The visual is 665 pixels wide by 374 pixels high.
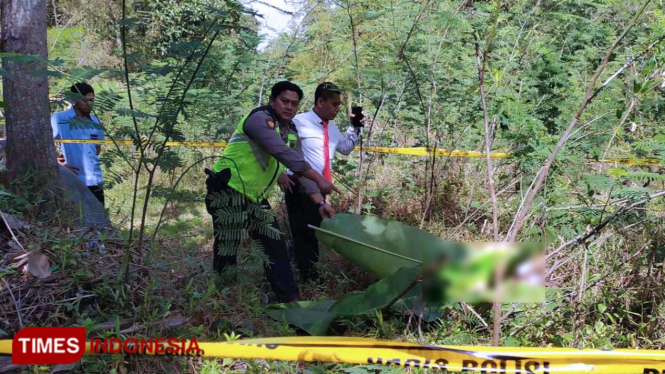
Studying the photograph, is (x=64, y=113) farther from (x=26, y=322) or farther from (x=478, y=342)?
(x=478, y=342)

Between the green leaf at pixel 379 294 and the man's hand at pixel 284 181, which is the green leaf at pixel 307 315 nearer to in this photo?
the green leaf at pixel 379 294

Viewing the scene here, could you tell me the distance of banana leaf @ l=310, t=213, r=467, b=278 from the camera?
9.94 feet

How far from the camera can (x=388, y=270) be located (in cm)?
332

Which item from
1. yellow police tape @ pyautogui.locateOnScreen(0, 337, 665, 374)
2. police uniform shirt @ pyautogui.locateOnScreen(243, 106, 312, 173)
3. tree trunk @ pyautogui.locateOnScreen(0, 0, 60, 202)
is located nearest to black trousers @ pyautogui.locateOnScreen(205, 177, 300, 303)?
police uniform shirt @ pyautogui.locateOnScreen(243, 106, 312, 173)

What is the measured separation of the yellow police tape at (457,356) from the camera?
7.88ft

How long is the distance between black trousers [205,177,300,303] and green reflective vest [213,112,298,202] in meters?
0.07

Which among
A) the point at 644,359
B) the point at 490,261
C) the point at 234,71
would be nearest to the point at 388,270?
the point at 644,359

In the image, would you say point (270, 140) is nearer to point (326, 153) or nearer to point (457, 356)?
point (326, 153)

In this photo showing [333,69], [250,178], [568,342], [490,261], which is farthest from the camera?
[333,69]

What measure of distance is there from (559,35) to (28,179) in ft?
16.7

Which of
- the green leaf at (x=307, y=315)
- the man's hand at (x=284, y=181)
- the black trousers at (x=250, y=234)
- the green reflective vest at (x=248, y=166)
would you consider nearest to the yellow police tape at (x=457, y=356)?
the green leaf at (x=307, y=315)

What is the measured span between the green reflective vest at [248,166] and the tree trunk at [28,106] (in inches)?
50.9

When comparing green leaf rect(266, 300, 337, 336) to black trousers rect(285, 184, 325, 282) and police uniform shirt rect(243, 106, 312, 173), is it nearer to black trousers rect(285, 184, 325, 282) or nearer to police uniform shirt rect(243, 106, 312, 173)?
black trousers rect(285, 184, 325, 282)

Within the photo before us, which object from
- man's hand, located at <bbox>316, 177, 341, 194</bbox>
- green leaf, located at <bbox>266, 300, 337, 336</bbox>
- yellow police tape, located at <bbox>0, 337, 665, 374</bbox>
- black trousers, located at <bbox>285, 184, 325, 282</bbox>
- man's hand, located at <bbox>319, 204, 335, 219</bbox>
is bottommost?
green leaf, located at <bbox>266, 300, 337, 336</bbox>
